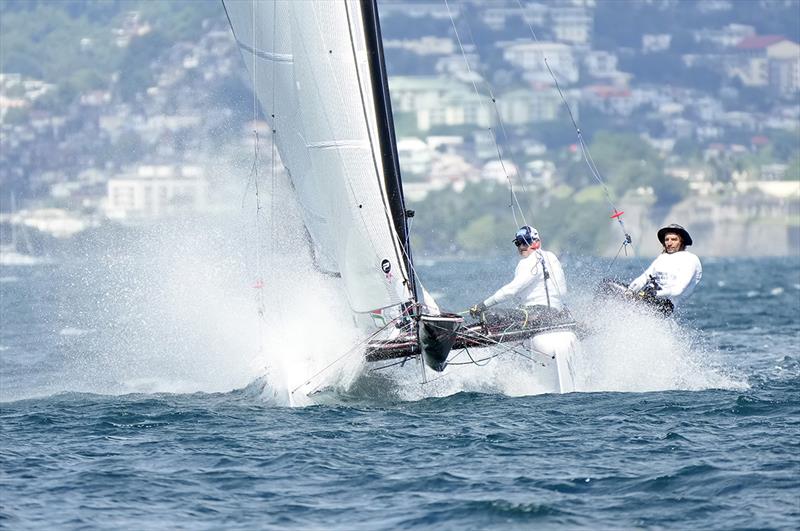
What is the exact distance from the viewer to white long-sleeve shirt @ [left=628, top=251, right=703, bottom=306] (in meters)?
14.5

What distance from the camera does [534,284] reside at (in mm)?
14578

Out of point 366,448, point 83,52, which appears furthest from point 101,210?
point 366,448

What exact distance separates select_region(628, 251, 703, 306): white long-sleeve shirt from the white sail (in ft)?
7.91

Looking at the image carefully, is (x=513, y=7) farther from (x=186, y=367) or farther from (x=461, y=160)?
(x=186, y=367)

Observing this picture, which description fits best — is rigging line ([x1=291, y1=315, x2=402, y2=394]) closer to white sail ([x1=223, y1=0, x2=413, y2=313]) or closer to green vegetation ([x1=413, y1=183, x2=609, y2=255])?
white sail ([x1=223, y1=0, x2=413, y2=313])

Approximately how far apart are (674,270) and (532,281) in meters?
1.29

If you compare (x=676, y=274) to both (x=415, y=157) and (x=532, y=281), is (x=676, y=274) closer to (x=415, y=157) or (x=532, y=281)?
(x=532, y=281)

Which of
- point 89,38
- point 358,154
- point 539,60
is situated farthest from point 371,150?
point 539,60

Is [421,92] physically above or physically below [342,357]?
above

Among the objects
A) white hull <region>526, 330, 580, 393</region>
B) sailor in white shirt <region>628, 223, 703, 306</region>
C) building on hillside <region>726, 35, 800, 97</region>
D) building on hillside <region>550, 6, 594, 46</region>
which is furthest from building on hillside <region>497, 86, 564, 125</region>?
white hull <region>526, 330, 580, 393</region>

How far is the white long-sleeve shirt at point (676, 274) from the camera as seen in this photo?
47.4 ft

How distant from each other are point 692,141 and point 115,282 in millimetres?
94823

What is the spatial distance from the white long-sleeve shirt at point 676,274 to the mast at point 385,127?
2254 millimetres

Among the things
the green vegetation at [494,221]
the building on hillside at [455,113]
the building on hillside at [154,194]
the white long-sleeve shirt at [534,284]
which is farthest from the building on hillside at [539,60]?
the white long-sleeve shirt at [534,284]
